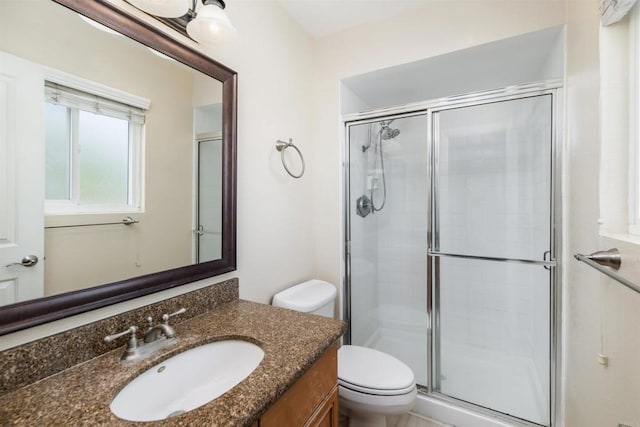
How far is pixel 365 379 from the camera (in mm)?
1372

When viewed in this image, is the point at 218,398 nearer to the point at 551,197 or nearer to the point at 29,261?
the point at 29,261

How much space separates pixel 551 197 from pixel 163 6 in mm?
2001

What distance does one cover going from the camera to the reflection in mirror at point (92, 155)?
2.36 ft

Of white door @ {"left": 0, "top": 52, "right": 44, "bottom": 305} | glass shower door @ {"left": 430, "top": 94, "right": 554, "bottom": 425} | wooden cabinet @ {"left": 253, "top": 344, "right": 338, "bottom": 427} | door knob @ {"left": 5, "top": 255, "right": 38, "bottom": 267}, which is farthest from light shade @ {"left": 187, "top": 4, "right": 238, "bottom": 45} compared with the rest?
glass shower door @ {"left": 430, "top": 94, "right": 554, "bottom": 425}

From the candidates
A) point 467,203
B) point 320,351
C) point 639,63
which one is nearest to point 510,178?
point 467,203

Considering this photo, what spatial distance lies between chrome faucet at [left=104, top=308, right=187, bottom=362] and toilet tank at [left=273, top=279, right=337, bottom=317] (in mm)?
670

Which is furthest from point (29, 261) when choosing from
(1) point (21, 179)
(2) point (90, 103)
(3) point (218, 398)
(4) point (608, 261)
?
(4) point (608, 261)

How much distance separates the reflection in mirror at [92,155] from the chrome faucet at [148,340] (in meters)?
0.18

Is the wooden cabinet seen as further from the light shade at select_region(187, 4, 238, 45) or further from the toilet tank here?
the light shade at select_region(187, 4, 238, 45)

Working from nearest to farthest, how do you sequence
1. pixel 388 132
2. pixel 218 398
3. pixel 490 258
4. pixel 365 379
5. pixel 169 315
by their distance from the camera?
pixel 218 398, pixel 169 315, pixel 365 379, pixel 490 258, pixel 388 132

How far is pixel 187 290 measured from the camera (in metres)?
1.14

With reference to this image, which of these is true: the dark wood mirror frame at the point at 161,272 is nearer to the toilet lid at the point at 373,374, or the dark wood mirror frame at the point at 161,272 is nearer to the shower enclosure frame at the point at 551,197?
the toilet lid at the point at 373,374

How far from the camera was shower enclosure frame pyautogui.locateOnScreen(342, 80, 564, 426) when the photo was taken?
57.7 inches

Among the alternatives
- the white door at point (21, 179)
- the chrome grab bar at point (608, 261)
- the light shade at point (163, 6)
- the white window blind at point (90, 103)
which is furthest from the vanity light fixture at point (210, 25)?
the chrome grab bar at point (608, 261)
